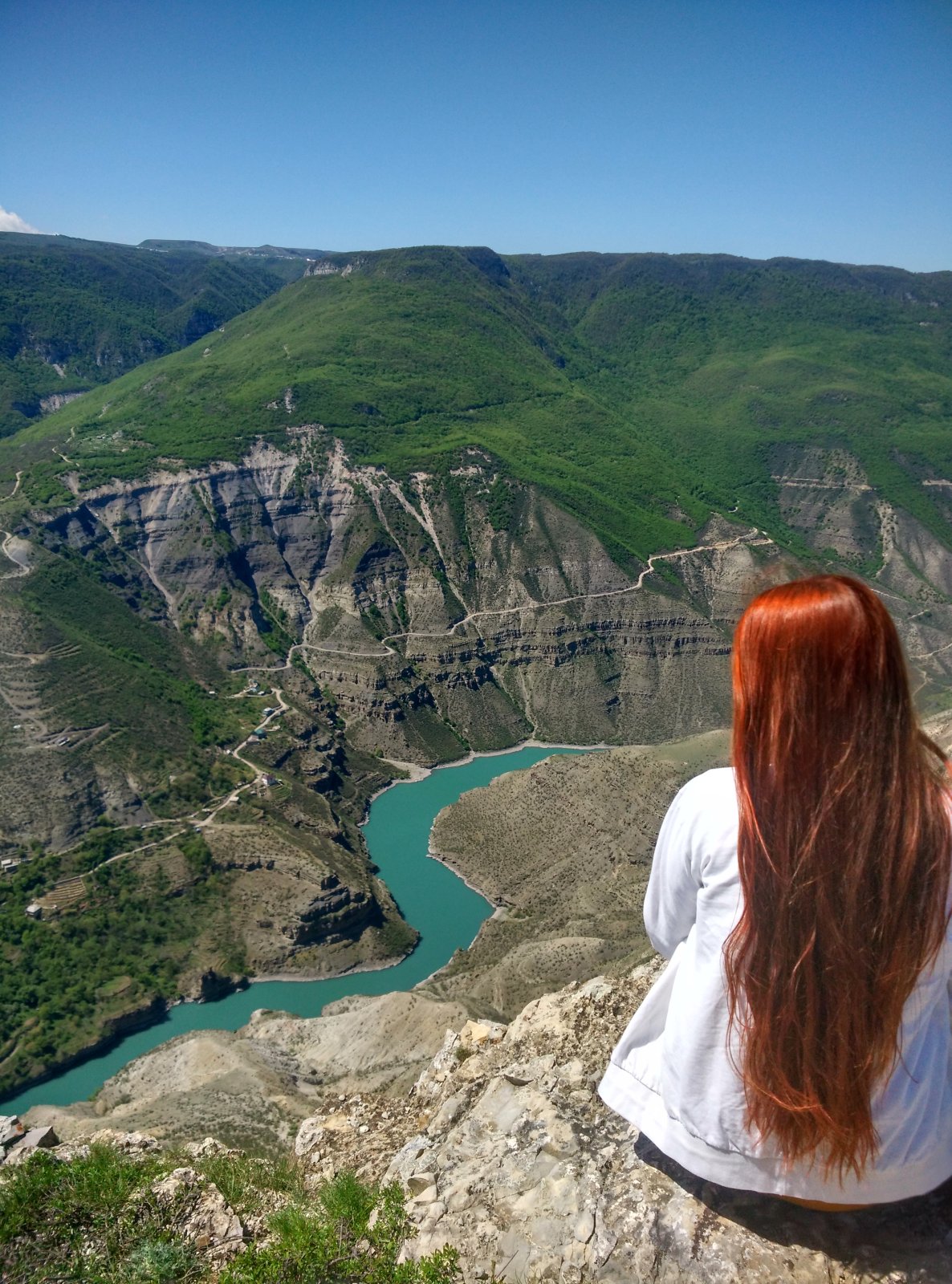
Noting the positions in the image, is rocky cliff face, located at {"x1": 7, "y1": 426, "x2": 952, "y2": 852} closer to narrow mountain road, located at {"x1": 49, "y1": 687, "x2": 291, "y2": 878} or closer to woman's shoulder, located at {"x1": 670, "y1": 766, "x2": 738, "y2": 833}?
narrow mountain road, located at {"x1": 49, "y1": 687, "x2": 291, "y2": 878}

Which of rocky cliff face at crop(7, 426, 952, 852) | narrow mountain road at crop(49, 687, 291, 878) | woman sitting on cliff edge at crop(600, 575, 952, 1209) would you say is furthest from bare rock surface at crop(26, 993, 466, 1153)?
rocky cliff face at crop(7, 426, 952, 852)

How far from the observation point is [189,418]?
79000mm

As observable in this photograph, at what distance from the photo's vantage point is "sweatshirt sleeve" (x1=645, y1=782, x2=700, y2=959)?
3287 millimetres

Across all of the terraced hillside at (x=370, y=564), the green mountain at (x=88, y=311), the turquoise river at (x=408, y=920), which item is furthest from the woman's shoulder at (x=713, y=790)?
the green mountain at (x=88, y=311)

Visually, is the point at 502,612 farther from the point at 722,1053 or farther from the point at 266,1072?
the point at 722,1053

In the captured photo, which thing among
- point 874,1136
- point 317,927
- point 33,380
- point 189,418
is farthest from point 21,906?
point 33,380

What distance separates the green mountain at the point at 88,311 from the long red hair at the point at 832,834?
412 ft

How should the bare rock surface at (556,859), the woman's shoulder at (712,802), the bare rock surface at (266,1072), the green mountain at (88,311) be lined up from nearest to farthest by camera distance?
the woman's shoulder at (712,802) → the bare rock surface at (266,1072) → the bare rock surface at (556,859) → the green mountain at (88,311)

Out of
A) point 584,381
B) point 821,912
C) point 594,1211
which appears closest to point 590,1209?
point 594,1211

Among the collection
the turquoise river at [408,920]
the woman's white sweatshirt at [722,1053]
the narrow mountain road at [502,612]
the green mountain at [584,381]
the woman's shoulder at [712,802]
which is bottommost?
the turquoise river at [408,920]

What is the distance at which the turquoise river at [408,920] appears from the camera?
29.9 metres

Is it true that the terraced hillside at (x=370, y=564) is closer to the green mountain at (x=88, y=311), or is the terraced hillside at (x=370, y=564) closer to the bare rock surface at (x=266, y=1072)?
the bare rock surface at (x=266, y=1072)

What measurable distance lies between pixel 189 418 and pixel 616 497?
3813 cm

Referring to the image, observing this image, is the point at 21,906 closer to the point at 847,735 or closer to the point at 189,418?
the point at 847,735
